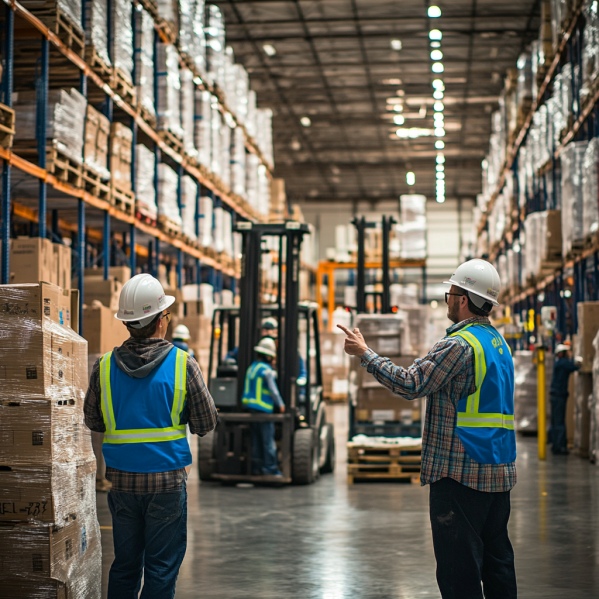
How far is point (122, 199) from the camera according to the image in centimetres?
1105

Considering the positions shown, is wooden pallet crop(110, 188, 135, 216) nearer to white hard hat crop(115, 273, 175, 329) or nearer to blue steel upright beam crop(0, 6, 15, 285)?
blue steel upright beam crop(0, 6, 15, 285)

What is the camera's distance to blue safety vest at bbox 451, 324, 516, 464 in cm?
356

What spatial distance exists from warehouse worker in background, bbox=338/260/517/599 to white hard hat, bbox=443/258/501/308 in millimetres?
120

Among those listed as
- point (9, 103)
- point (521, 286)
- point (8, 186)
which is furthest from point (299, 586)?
point (521, 286)

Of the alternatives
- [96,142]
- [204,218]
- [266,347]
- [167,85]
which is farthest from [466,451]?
[204,218]

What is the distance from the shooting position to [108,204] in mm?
10672

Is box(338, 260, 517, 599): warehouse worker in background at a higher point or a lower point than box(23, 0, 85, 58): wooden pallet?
lower

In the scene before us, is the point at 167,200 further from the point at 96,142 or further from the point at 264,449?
the point at 264,449

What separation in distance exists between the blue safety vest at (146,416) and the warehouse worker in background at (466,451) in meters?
0.67

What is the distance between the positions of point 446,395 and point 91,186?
7.36 metres

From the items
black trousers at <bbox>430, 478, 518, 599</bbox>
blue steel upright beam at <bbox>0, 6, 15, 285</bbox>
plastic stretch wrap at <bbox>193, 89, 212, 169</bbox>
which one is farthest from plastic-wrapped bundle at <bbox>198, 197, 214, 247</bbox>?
black trousers at <bbox>430, 478, 518, 599</bbox>

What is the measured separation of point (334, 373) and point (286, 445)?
1484 cm

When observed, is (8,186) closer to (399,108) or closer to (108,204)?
(108,204)

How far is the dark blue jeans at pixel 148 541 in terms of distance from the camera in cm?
355
